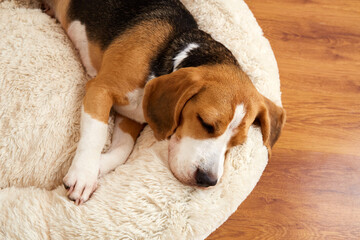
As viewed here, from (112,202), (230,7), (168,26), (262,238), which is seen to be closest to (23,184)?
(112,202)

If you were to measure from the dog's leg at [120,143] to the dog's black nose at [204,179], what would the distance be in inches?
23.3

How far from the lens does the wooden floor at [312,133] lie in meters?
2.56

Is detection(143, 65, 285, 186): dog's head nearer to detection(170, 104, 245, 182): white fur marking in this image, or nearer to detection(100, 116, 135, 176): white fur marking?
detection(170, 104, 245, 182): white fur marking

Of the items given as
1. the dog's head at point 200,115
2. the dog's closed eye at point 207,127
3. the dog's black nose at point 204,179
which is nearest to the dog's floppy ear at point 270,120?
the dog's head at point 200,115

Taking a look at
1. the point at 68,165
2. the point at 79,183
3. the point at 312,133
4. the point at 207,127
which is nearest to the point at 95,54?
the point at 68,165

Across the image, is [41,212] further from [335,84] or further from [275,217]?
[335,84]

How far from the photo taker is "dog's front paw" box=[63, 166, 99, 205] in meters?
1.78

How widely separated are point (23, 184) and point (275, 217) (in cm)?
173

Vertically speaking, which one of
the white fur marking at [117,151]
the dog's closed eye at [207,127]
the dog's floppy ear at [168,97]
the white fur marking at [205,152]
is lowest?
the white fur marking at [117,151]

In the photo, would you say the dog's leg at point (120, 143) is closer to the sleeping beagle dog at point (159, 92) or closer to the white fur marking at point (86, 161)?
the sleeping beagle dog at point (159, 92)

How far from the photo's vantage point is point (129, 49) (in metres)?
2.06

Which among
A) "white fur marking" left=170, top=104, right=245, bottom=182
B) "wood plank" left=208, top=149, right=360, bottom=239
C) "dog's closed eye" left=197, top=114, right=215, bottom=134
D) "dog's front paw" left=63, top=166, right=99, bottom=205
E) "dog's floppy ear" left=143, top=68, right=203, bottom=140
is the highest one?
"dog's floppy ear" left=143, top=68, right=203, bottom=140

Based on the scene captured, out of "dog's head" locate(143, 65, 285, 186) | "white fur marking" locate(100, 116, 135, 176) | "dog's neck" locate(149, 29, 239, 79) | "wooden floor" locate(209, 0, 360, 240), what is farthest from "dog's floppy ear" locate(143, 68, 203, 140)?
"wooden floor" locate(209, 0, 360, 240)

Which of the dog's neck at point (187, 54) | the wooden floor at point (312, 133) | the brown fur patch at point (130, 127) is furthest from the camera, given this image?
the wooden floor at point (312, 133)
